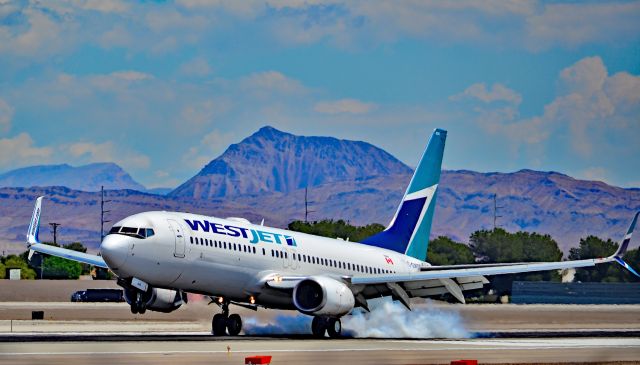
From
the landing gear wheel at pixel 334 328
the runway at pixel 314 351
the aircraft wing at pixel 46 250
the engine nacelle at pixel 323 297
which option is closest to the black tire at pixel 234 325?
the engine nacelle at pixel 323 297

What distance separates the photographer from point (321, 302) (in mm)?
56344

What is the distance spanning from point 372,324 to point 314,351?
595 inches

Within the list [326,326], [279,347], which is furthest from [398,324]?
[279,347]

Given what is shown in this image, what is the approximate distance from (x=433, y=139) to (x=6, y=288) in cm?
7334

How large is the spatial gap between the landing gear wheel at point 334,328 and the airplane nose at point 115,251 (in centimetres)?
1035

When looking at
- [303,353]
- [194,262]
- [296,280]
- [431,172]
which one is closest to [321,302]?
[296,280]

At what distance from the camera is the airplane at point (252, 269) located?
53969 mm

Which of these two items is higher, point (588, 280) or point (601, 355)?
point (588, 280)

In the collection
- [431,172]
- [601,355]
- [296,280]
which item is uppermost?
[431,172]

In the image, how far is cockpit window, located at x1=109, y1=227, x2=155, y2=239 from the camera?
2115 inches

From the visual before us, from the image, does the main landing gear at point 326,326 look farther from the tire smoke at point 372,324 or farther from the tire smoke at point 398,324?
the tire smoke at point 398,324

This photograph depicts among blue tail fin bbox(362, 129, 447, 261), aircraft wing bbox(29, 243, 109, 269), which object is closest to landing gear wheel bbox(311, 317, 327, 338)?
aircraft wing bbox(29, 243, 109, 269)

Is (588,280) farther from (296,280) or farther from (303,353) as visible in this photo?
(303,353)

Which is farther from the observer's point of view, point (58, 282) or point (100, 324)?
point (58, 282)
